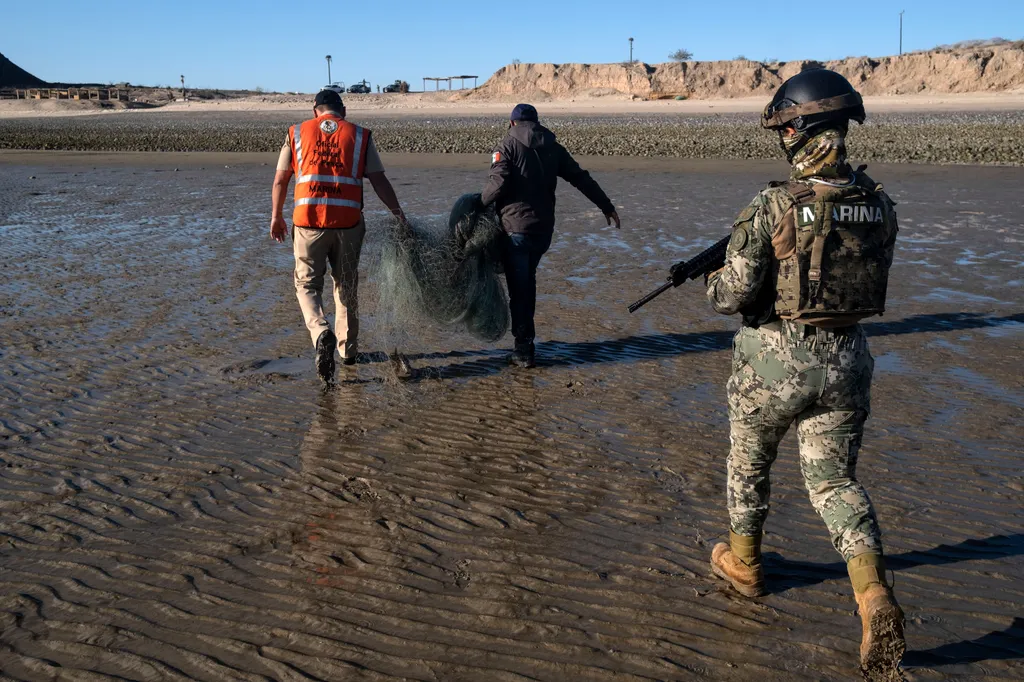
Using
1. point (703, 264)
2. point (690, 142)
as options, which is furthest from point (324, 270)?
point (690, 142)

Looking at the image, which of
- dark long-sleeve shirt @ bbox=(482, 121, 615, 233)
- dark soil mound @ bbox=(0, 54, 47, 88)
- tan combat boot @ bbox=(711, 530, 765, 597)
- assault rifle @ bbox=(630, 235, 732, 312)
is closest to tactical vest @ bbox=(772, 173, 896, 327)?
assault rifle @ bbox=(630, 235, 732, 312)

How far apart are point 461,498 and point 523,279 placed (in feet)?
8.83

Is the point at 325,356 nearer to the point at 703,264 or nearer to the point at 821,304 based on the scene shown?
the point at 703,264

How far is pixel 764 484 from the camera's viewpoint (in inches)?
147

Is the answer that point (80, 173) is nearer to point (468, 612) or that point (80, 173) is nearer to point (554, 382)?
point (554, 382)

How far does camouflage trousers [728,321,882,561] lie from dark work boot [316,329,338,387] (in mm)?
3721

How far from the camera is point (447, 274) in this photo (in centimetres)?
703

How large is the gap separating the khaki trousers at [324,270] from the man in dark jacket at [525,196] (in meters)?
1.05

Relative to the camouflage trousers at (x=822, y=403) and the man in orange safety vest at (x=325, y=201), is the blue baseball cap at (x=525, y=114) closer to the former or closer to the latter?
the man in orange safety vest at (x=325, y=201)

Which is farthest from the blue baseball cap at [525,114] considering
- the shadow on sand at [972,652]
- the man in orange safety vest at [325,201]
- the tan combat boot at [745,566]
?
the shadow on sand at [972,652]

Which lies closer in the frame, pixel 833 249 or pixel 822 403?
pixel 833 249

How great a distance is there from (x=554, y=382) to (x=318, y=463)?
84.4 inches

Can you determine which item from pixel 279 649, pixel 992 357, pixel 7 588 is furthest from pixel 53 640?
pixel 992 357

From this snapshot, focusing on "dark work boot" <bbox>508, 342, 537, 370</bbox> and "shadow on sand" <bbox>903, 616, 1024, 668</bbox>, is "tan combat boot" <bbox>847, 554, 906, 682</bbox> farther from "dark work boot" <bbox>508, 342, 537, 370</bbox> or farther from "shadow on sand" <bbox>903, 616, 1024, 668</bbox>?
"dark work boot" <bbox>508, 342, 537, 370</bbox>
